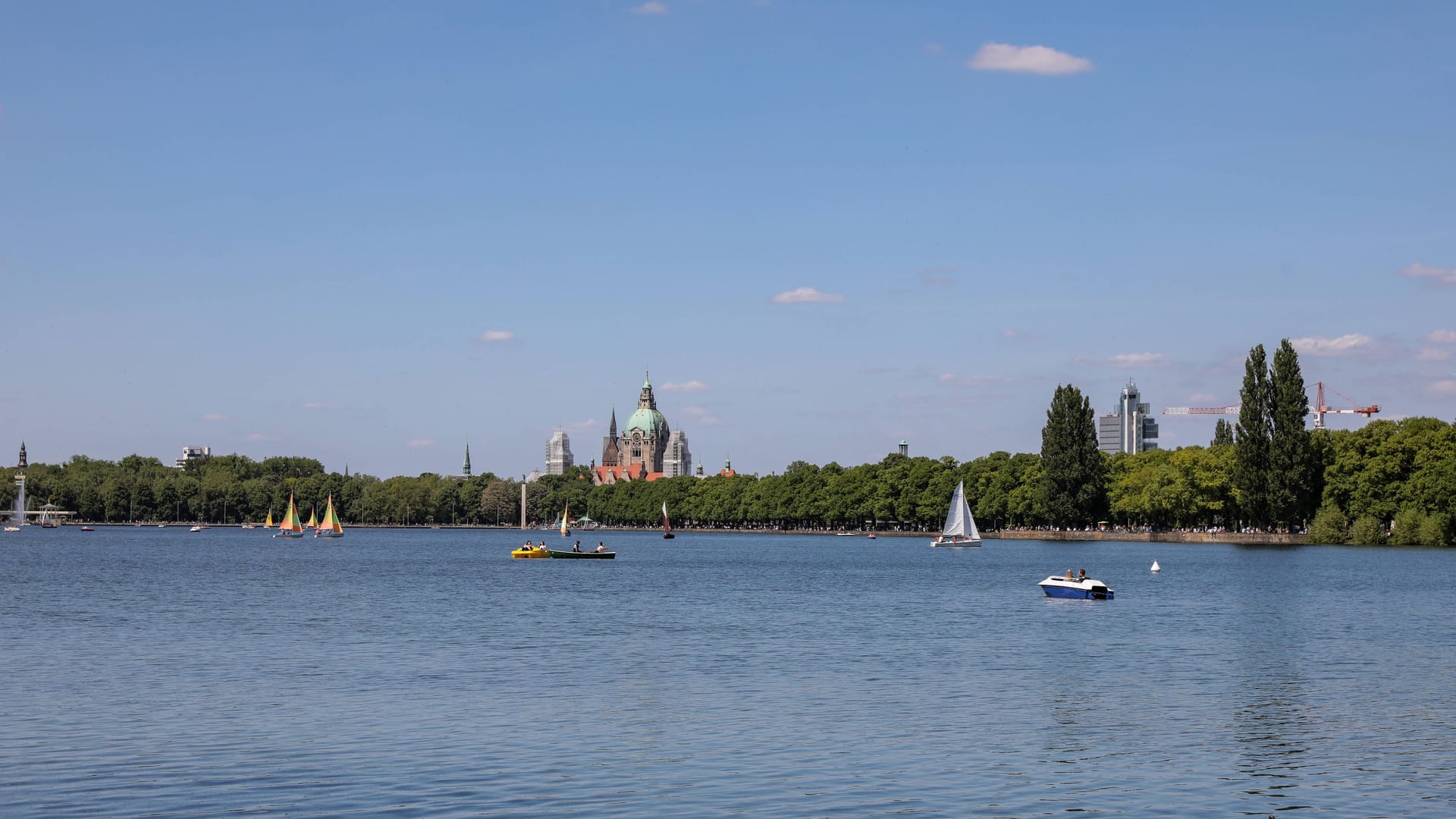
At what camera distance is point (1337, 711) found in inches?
1292

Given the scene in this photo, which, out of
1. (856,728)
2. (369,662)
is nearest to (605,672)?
(369,662)

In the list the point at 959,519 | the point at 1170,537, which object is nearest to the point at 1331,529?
→ the point at 1170,537

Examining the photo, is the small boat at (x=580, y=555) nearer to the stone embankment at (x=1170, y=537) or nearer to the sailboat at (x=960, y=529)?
the sailboat at (x=960, y=529)

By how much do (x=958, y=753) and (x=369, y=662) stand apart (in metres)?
19.2

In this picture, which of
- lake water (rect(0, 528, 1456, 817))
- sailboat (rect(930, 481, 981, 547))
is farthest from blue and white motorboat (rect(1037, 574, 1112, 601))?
sailboat (rect(930, 481, 981, 547))

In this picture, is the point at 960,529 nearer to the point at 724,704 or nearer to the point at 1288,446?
the point at 1288,446

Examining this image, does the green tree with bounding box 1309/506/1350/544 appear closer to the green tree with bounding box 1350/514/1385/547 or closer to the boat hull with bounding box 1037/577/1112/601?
the green tree with bounding box 1350/514/1385/547

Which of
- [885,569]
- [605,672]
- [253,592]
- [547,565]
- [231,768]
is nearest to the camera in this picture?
[231,768]

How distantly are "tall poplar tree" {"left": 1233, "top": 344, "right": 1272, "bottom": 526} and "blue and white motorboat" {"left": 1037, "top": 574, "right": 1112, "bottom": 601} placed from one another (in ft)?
209

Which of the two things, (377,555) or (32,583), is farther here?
(377,555)

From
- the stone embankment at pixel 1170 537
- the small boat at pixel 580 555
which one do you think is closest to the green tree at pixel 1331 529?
the stone embankment at pixel 1170 537

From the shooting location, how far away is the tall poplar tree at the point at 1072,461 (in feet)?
497

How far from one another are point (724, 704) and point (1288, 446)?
10361cm

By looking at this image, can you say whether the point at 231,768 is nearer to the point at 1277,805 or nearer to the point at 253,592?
the point at 1277,805
